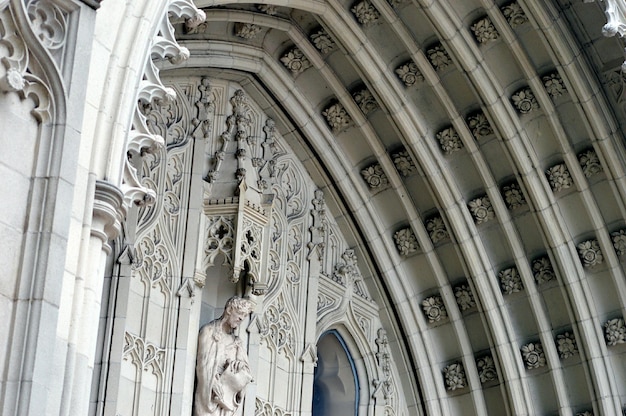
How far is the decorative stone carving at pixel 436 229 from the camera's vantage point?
14.5 metres

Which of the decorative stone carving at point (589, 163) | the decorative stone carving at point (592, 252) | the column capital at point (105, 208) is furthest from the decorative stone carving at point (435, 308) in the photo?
the column capital at point (105, 208)

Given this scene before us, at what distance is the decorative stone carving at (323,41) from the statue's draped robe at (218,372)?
10.4ft

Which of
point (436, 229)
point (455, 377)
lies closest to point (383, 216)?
point (436, 229)

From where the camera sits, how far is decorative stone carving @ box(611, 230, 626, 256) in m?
14.1

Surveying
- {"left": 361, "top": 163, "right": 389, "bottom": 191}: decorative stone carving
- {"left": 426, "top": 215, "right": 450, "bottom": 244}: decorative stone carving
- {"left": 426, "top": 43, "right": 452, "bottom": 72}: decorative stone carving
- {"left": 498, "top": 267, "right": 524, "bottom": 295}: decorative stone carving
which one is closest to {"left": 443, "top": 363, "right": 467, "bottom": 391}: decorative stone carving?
{"left": 498, "top": 267, "right": 524, "bottom": 295}: decorative stone carving

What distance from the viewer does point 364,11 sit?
13633 mm

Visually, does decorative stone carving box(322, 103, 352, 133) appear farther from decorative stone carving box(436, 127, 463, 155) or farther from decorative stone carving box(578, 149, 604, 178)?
decorative stone carving box(578, 149, 604, 178)

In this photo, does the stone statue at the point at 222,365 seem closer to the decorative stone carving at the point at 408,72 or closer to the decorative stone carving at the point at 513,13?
the decorative stone carving at the point at 408,72

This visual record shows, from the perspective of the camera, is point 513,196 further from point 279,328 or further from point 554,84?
point 279,328

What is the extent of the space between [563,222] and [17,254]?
7943mm

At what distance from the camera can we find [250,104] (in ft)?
45.3

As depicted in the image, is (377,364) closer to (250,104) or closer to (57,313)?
(250,104)

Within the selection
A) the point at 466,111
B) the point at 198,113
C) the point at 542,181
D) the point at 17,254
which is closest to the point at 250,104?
the point at 198,113

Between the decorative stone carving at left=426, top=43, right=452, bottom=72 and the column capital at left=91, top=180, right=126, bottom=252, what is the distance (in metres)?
6.11
